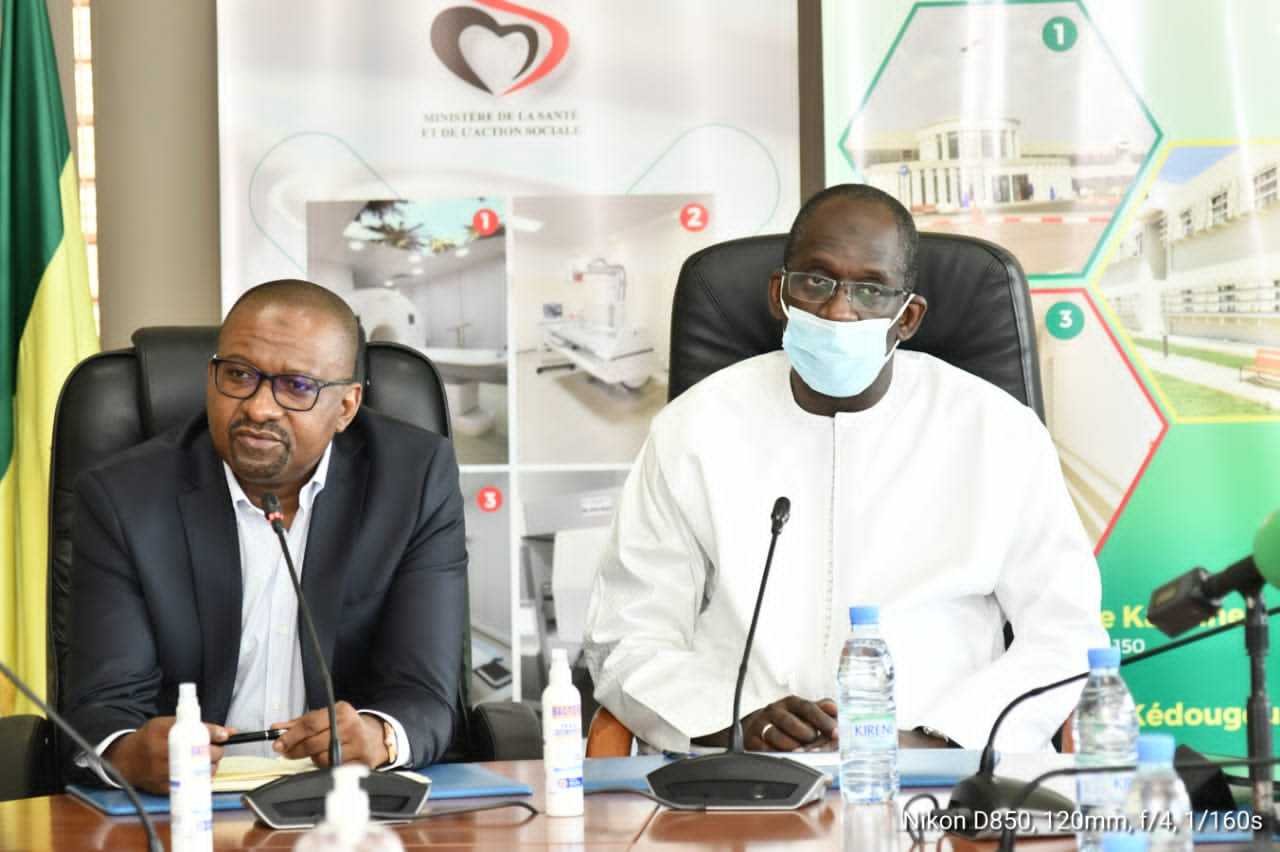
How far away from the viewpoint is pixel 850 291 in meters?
2.58

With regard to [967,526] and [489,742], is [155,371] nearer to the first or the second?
[489,742]

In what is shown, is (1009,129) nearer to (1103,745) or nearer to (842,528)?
(842,528)

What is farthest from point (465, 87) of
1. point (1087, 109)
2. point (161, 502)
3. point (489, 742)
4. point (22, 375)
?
point (489, 742)

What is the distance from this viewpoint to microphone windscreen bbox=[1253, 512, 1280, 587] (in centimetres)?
119

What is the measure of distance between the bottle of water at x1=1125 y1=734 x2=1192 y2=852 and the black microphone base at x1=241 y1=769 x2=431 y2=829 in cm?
81

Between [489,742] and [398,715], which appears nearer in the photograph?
[398,715]

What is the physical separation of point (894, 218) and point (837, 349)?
25 cm

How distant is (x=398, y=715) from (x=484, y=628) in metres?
1.61

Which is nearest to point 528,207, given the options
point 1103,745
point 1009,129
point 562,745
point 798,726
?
point 1009,129

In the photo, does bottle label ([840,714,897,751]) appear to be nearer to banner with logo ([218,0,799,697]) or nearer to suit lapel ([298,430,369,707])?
suit lapel ([298,430,369,707])

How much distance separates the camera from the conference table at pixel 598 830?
1.54m

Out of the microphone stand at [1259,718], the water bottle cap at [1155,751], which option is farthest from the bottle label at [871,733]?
the water bottle cap at [1155,751]

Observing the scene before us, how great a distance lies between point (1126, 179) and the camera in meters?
3.67

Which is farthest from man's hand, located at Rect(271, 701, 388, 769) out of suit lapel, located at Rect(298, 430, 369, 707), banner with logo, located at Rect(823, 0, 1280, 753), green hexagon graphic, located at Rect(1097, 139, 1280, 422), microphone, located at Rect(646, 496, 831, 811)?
green hexagon graphic, located at Rect(1097, 139, 1280, 422)
